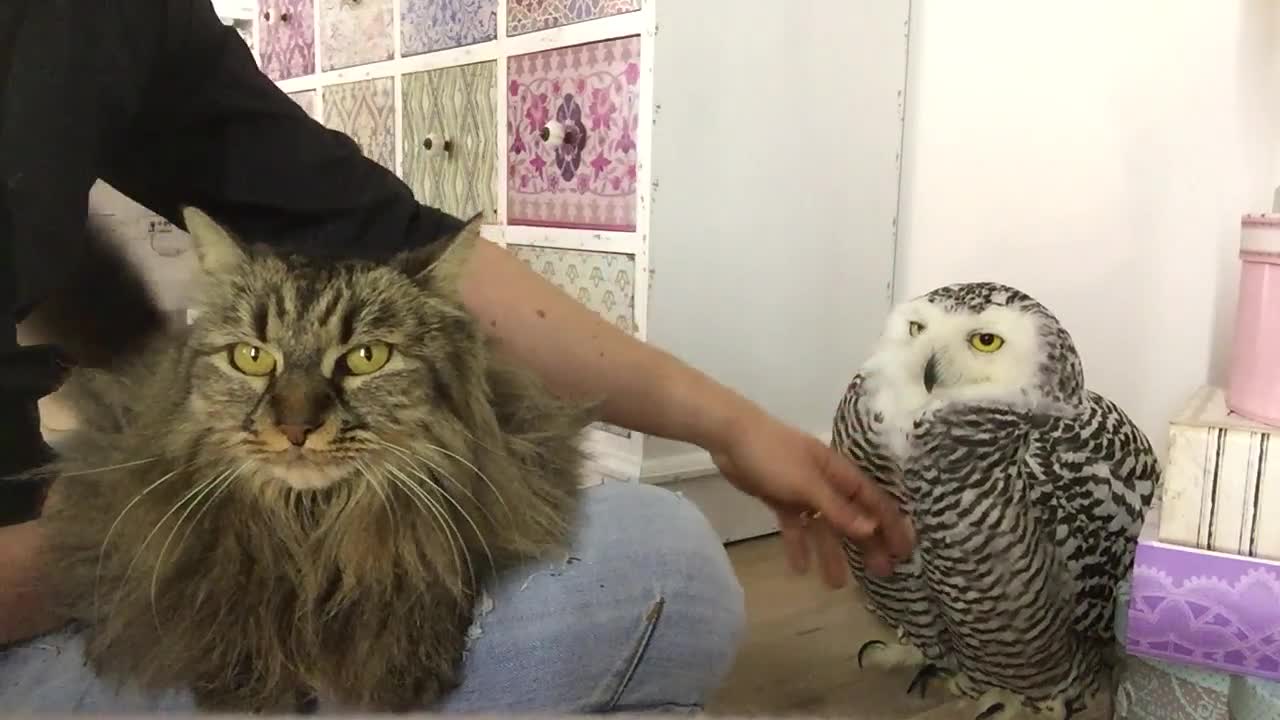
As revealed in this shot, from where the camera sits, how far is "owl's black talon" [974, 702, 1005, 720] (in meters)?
1.07

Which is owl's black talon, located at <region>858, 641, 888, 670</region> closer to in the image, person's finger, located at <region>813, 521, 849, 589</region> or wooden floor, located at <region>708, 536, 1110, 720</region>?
A: wooden floor, located at <region>708, 536, 1110, 720</region>

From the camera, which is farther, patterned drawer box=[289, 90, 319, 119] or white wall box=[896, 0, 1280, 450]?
patterned drawer box=[289, 90, 319, 119]

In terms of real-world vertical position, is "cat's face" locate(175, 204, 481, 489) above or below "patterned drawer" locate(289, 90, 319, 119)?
below

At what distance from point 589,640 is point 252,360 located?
11.5 inches

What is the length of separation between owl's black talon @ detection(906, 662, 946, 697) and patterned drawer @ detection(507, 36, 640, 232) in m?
0.73

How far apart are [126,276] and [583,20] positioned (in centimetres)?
89

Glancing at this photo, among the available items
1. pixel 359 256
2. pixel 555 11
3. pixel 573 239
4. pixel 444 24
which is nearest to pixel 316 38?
pixel 444 24

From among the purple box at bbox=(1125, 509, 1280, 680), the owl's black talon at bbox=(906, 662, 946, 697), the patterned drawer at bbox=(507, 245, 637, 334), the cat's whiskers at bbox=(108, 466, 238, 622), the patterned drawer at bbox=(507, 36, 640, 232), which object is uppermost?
the patterned drawer at bbox=(507, 36, 640, 232)

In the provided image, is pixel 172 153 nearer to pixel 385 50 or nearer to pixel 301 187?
pixel 301 187

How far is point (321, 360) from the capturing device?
576mm

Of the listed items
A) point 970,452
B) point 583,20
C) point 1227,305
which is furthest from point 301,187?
point 1227,305

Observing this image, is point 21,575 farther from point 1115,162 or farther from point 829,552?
point 1115,162

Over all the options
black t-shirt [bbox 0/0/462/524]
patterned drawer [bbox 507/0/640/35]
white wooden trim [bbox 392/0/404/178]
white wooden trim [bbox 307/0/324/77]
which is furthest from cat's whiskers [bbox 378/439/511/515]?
white wooden trim [bbox 307/0/324/77]

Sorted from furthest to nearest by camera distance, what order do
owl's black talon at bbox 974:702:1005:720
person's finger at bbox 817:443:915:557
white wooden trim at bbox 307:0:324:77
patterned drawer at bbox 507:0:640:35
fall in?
white wooden trim at bbox 307:0:324:77 < patterned drawer at bbox 507:0:640:35 < owl's black talon at bbox 974:702:1005:720 < person's finger at bbox 817:443:915:557
